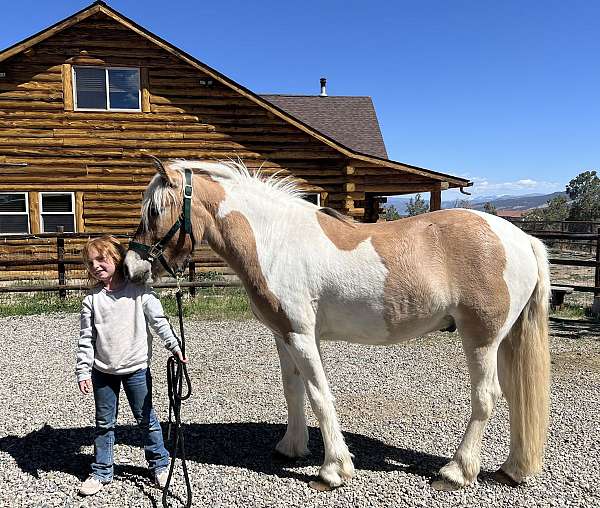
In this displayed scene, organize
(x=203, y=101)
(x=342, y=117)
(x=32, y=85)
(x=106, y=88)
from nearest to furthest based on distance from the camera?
1. (x=32, y=85)
2. (x=106, y=88)
3. (x=203, y=101)
4. (x=342, y=117)

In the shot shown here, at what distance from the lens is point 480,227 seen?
10.5 ft

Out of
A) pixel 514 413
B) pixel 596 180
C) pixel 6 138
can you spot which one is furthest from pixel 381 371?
pixel 596 180

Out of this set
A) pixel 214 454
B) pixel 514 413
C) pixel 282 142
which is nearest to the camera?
pixel 514 413

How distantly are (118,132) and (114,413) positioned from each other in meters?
10.1

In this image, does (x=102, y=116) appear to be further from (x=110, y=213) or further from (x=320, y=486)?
(x=320, y=486)

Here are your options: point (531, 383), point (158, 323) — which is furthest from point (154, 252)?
point (531, 383)

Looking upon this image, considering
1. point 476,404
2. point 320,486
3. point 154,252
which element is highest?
point 154,252

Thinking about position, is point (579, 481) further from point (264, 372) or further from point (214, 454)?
point (264, 372)

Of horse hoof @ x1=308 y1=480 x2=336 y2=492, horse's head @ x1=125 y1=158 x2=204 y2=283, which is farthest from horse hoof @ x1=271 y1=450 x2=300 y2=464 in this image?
horse's head @ x1=125 y1=158 x2=204 y2=283

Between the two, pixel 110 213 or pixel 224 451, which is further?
pixel 110 213

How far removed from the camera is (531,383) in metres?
3.31

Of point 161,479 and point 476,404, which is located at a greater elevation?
point 476,404

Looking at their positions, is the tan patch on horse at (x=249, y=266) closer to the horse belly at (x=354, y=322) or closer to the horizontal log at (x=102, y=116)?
the horse belly at (x=354, y=322)

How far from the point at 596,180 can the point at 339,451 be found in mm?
61643
